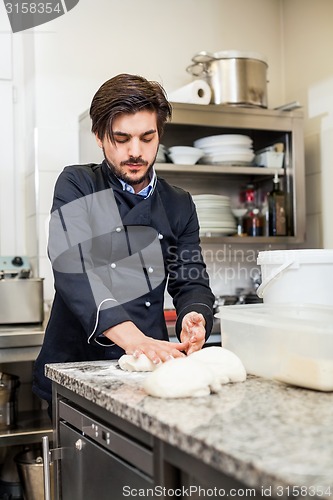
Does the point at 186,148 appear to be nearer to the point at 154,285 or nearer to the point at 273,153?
the point at 273,153

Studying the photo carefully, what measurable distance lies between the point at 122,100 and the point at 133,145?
121 millimetres

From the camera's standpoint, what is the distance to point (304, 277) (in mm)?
1501

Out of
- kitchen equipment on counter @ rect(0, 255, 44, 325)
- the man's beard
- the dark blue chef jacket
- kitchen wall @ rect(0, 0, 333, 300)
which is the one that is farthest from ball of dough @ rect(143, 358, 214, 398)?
kitchen wall @ rect(0, 0, 333, 300)

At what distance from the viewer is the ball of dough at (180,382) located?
1.03m

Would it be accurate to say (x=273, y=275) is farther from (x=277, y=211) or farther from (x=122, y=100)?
(x=277, y=211)

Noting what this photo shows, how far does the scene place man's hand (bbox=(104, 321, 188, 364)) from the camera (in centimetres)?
131

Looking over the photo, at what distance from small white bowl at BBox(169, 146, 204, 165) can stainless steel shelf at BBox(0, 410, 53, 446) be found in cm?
128

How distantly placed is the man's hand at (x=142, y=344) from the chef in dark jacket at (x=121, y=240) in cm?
5

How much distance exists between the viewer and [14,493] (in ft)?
8.87

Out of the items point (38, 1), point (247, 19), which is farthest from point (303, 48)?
point (38, 1)

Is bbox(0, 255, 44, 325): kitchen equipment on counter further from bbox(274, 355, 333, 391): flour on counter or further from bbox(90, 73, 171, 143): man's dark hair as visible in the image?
bbox(274, 355, 333, 391): flour on counter

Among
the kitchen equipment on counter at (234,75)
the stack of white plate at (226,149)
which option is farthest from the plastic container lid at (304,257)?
the kitchen equipment on counter at (234,75)

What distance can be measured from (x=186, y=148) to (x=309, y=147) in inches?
28.9

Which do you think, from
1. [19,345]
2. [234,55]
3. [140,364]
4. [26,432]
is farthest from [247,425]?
[234,55]
